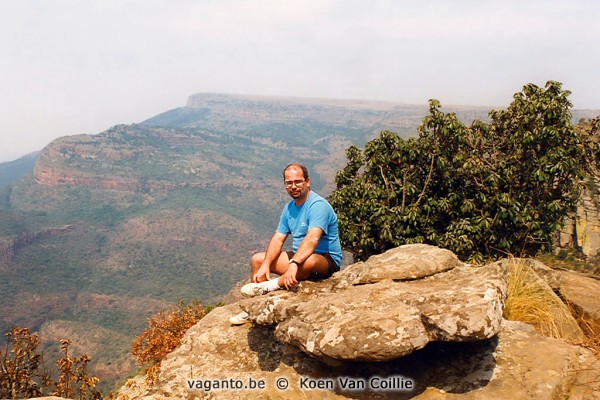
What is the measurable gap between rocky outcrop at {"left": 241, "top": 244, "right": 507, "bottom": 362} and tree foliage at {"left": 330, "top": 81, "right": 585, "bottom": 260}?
6.60 meters

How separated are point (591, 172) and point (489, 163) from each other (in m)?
9.21

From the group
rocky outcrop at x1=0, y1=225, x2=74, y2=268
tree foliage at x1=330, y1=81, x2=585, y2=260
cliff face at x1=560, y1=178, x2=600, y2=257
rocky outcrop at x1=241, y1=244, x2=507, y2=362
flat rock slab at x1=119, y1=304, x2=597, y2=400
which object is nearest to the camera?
rocky outcrop at x1=241, y1=244, x2=507, y2=362

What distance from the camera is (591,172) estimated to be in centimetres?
1934

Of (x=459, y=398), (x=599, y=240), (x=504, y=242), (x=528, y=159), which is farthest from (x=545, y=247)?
(x=459, y=398)

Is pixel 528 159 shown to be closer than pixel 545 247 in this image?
Yes

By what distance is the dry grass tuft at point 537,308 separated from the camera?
7.15m

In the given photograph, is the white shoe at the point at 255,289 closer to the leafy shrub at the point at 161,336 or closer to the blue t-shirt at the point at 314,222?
the blue t-shirt at the point at 314,222

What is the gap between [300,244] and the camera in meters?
7.21

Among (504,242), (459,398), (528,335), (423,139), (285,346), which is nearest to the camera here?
(459,398)

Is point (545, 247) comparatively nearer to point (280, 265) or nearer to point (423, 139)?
point (423, 139)

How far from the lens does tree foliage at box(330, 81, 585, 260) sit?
13.2 metres

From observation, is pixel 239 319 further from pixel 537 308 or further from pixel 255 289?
pixel 537 308

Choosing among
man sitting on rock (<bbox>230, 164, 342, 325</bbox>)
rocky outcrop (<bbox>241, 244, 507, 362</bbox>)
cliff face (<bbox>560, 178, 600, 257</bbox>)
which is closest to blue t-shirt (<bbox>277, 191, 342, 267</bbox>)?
man sitting on rock (<bbox>230, 164, 342, 325</bbox>)

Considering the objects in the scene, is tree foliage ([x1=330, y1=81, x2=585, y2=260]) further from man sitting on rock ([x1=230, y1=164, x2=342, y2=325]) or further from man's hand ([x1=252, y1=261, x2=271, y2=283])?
man's hand ([x1=252, y1=261, x2=271, y2=283])
